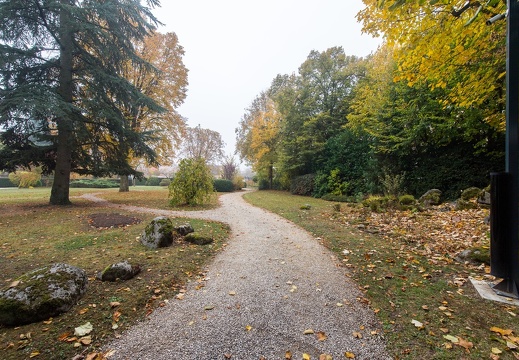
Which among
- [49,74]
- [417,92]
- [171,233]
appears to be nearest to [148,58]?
[49,74]

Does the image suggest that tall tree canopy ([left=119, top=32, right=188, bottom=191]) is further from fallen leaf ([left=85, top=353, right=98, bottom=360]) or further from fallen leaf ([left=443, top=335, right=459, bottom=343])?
fallen leaf ([left=443, top=335, right=459, bottom=343])

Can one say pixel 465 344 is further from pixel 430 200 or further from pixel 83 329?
pixel 430 200

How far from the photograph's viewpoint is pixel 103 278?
3.18 metres

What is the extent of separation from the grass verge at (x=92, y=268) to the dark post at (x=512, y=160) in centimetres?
→ 433

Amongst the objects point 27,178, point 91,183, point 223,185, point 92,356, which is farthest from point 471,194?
point 91,183

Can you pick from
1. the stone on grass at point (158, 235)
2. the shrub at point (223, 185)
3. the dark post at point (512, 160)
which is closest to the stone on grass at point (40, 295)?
the stone on grass at point (158, 235)

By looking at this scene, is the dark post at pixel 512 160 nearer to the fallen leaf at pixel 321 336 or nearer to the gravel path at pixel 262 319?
the gravel path at pixel 262 319

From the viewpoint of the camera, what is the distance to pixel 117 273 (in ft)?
10.6

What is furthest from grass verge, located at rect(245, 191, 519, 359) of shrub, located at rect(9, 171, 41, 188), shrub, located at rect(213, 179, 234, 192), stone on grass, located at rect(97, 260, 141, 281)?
shrub, located at rect(9, 171, 41, 188)

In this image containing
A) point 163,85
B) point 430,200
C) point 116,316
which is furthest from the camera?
point 163,85

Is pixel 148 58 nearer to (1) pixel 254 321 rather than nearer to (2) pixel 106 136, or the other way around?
(2) pixel 106 136

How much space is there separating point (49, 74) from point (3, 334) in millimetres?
12841

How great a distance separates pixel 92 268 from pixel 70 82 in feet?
36.5

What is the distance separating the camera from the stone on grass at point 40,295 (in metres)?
2.27
